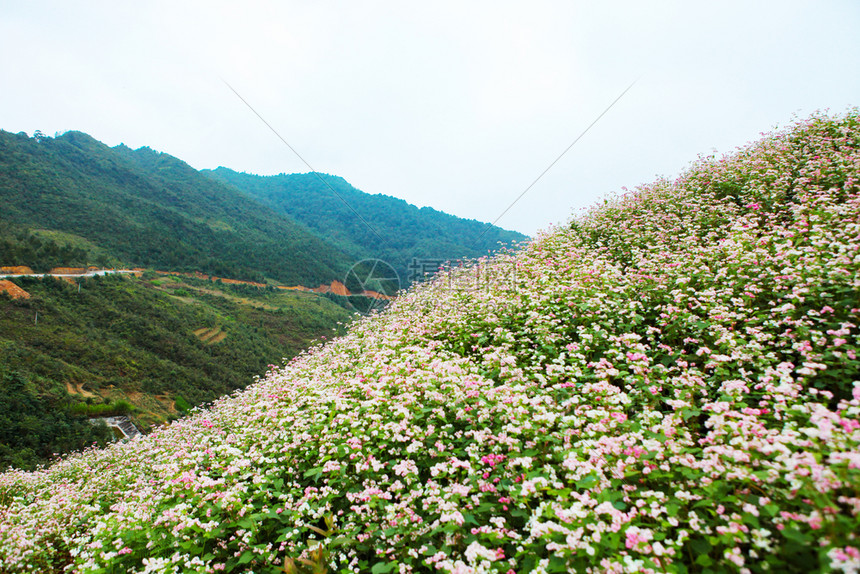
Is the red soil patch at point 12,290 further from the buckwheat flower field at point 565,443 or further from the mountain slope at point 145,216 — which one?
the buckwheat flower field at point 565,443

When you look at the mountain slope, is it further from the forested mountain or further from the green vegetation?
the green vegetation

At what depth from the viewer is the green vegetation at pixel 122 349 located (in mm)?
21109

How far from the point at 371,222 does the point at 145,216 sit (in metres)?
60.0

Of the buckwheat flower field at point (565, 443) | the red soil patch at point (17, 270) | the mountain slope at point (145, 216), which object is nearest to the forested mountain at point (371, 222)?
the mountain slope at point (145, 216)

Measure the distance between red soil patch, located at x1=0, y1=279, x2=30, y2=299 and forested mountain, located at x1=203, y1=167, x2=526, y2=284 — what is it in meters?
45.7

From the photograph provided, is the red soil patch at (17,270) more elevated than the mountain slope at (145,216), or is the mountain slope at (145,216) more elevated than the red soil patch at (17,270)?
the mountain slope at (145,216)

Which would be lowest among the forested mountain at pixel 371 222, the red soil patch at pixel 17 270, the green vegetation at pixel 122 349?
the green vegetation at pixel 122 349

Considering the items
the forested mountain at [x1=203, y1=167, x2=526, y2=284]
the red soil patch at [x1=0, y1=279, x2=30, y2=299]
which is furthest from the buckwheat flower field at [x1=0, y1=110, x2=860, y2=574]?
the forested mountain at [x1=203, y1=167, x2=526, y2=284]

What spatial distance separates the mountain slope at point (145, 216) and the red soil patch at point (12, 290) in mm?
26609

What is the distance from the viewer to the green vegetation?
831 inches

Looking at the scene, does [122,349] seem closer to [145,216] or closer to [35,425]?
[35,425]

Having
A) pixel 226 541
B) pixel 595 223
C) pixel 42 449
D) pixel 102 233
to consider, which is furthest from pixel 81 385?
pixel 102 233

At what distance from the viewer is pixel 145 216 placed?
265 feet

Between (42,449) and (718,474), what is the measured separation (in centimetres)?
2666
